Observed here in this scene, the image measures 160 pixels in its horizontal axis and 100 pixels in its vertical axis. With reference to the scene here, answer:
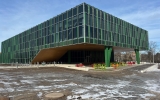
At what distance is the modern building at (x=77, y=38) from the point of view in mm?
30438

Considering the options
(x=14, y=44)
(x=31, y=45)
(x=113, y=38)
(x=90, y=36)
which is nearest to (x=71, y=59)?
(x=31, y=45)

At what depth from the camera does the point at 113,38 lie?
3725cm

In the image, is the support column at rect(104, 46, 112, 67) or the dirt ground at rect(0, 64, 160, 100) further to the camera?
the support column at rect(104, 46, 112, 67)

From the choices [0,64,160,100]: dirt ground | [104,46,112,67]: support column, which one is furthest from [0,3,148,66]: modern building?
[0,64,160,100]: dirt ground

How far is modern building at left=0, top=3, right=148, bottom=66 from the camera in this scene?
30.4 m

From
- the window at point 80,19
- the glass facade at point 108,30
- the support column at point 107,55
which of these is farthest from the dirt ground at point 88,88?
the support column at point 107,55

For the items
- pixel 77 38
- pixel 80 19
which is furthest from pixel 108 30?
pixel 77 38

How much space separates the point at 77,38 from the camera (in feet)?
99.6

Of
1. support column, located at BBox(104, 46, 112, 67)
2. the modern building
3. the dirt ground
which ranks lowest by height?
the dirt ground

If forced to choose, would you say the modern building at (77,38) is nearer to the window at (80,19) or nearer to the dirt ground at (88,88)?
the window at (80,19)

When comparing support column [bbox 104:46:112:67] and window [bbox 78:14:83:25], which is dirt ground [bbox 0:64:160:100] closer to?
window [bbox 78:14:83:25]

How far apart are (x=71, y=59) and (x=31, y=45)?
14063 millimetres

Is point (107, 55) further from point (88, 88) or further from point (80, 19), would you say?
point (88, 88)

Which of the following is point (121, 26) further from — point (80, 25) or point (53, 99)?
point (53, 99)
